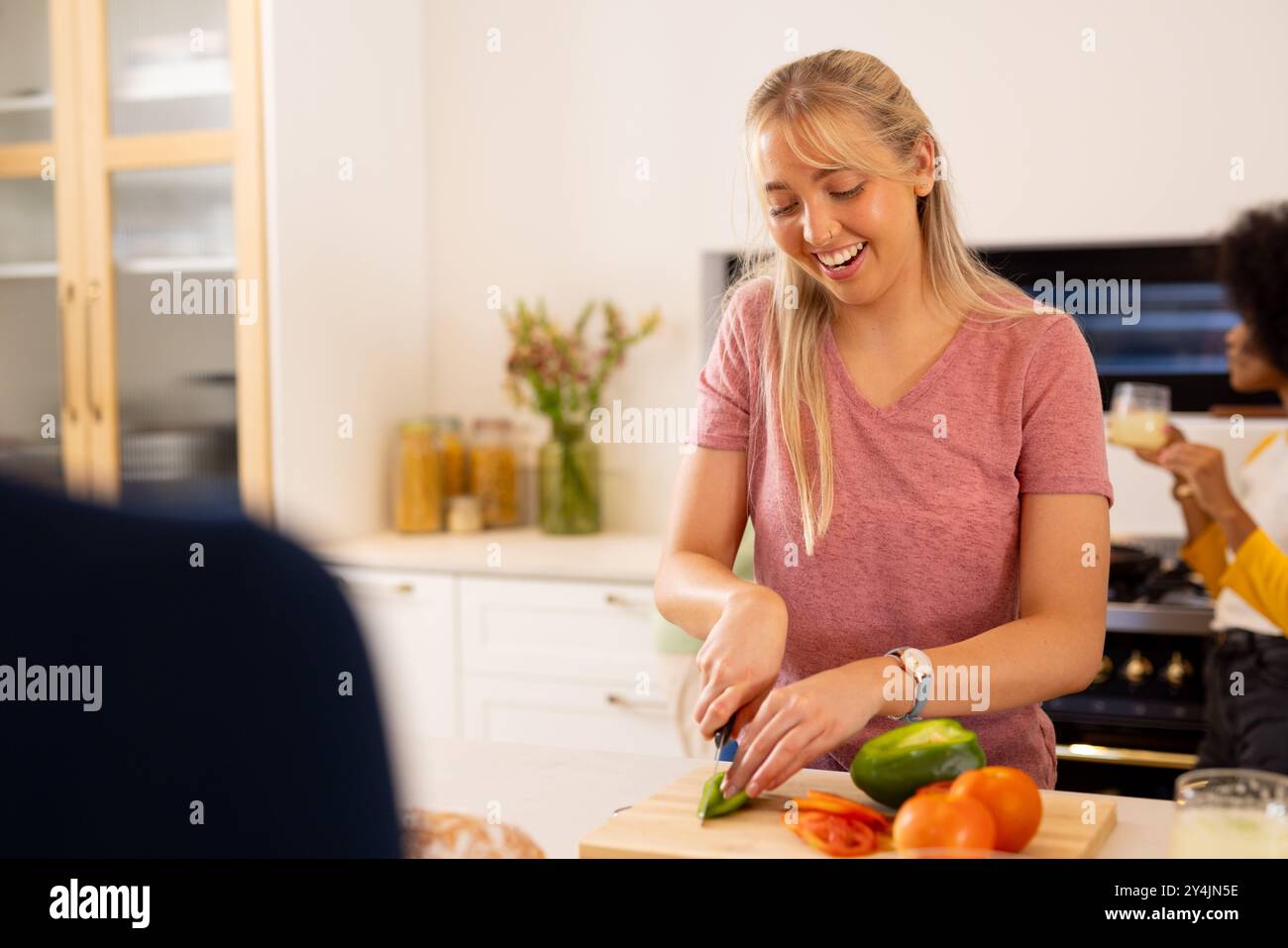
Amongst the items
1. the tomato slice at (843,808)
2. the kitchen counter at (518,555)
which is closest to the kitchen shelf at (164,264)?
the kitchen counter at (518,555)

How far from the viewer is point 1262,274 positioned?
2369 millimetres

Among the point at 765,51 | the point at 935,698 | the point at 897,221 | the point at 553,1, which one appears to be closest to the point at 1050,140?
the point at 765,51

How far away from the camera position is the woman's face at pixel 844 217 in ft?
4.27

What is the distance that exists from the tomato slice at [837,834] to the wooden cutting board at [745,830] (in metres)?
0.01

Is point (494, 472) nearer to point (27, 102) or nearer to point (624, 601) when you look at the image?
point (624, 601)

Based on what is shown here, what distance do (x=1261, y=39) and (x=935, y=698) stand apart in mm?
2252

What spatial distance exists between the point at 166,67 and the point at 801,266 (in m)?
2.28

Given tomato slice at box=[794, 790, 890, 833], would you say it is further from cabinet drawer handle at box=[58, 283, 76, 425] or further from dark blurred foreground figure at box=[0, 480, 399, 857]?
cabinet drawer handle at box=[58, 283, 76, 425]

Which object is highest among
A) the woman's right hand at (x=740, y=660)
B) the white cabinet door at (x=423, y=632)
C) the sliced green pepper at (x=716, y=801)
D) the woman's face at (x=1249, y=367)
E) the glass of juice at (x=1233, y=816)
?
the woman's face at (x=1249, y=367)

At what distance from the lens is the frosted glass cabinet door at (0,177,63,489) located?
10.5 feet

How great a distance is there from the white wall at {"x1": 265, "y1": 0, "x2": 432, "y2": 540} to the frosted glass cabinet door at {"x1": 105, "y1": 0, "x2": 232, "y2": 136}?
0.57 feet

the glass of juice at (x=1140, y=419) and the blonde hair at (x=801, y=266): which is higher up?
the blonde hair at (x=801, y=266)

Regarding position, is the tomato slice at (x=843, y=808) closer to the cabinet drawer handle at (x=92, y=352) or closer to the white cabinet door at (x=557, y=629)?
the white cabinet door at (x=557, y=629)
